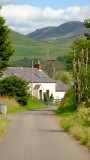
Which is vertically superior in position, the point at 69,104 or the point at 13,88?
the point at 13,88

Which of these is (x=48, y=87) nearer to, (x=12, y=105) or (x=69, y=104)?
(x=12, y=105)

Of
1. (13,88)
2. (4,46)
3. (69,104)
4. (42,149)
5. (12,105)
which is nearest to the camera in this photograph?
(42,149)

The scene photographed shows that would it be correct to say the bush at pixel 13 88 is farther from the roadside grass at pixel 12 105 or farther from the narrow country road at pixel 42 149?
the narrow country road at pixel 42 149

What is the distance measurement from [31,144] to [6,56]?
94.8 feet

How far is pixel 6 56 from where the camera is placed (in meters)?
49.4

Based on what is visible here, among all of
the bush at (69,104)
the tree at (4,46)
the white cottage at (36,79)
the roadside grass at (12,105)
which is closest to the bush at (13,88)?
the roadside grass at (12,105)

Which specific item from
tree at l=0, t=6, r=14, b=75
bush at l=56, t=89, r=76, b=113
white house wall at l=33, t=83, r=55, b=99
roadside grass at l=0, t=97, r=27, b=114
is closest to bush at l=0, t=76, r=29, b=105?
roadside grass at l=0, t=97, r=27, b=114

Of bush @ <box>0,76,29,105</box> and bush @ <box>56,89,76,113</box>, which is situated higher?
bush @ <box>0,76,29,105</box>

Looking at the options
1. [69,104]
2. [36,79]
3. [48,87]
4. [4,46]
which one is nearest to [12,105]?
[69,104]

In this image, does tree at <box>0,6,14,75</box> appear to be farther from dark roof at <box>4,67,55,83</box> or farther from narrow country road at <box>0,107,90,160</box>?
dark roof at <box>4,67,55,83</box>

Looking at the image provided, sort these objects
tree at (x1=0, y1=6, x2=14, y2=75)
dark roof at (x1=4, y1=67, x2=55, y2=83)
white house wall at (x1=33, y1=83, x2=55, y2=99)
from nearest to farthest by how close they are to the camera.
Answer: tree at (x1=0, y1=6, x2=14, y2=75) < dark roof at (x1=4, y1=67, x2=55, y2=83) < white house wall at (x1=33, y1=83, x2=55, y2=99)

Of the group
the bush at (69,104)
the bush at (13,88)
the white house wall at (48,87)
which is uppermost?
the bush at (13,88)

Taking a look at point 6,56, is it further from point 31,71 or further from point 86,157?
point 31,71

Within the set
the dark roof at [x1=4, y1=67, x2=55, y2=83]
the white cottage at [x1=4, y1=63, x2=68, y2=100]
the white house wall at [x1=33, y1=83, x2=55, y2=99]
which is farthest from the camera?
the white house wall at [x1=33, y1=83, x2=55, y2=99]
